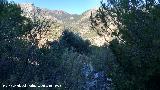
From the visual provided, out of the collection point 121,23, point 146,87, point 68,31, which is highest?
point 68,31

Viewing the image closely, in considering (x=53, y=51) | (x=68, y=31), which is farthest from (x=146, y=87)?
(x=68, y=31)

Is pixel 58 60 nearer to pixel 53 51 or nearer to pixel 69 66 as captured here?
pixel 53 51

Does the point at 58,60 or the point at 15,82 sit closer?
the point at 15,82

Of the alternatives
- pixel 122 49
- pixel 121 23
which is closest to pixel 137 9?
pixel 121 23

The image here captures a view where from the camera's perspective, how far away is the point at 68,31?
47.6m

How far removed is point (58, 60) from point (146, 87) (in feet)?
27.9

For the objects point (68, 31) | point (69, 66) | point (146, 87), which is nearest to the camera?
point (146, 87)

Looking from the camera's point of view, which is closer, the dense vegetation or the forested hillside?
the dense vegetation

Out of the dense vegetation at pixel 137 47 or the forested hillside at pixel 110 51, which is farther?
the forested hillside at pixel 110 51

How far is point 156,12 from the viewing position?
48.1 ft

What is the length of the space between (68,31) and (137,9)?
3171cm

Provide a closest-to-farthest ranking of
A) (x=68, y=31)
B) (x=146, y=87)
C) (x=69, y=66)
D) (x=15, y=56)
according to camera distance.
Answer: (x=146, y=87) < (x=15, y=56) < (x=69, y=66) < (x=68, y=31)

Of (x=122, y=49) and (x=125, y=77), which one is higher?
(x=122, y=49)

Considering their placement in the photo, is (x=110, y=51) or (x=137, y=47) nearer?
(x=137, y=47)
